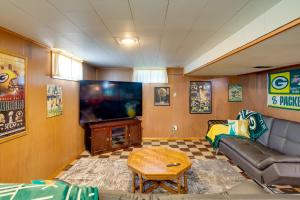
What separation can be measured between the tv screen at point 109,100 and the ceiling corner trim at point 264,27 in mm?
2751

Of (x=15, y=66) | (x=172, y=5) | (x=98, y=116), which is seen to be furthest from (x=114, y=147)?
(x=172, y=5)

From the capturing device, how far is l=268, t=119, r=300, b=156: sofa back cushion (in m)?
2.79

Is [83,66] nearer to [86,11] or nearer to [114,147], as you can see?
[114,147]

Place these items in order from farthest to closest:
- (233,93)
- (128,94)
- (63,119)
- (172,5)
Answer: (233,93)
(128,94)
(63,119)
(172,5)

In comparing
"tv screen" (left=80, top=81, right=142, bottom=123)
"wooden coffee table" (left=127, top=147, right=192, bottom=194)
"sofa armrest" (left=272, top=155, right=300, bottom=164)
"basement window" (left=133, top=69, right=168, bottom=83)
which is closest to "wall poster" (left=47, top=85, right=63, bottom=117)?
"tv screen" (left=80, top=81, right=142, bottom=123)

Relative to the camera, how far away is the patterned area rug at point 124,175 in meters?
2.65

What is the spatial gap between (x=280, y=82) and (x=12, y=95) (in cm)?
456

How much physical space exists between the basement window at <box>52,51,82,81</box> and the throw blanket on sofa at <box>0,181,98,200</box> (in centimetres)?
242

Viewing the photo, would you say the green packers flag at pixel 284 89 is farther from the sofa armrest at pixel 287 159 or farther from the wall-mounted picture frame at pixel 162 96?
the wall-mounted picture frame at pixel 162 96

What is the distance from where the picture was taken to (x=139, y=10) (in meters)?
1.55

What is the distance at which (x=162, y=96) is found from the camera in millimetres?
5324

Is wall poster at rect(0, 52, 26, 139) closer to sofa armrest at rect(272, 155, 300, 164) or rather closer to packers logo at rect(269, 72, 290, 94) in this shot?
sofa armrest at rect(272, 155, 300, 164)

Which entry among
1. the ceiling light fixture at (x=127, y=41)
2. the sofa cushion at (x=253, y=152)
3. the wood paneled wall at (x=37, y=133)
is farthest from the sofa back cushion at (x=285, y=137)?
the wood paneled wall at (x=37, y=133)

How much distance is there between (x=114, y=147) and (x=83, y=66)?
2.11 m
